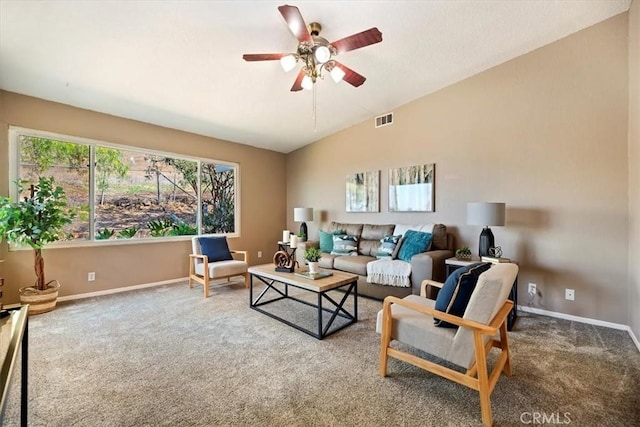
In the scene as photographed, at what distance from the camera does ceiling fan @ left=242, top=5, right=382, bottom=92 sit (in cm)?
216

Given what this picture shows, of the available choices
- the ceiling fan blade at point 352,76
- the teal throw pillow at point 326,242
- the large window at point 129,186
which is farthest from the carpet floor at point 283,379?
the ceiling fan blade at point 352,76

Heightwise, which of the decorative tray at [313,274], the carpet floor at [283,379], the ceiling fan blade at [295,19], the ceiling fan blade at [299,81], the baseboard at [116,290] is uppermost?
the ceiling fan blade at [295,19]

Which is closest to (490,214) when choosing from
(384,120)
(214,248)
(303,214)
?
(384,120)

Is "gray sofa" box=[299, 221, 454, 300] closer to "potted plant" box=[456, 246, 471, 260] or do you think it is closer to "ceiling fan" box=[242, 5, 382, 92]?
"potted plant" box=[456, 246, 471, 260]

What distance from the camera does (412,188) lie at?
4504mm

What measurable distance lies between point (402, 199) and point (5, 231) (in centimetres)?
505

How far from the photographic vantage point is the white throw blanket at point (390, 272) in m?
3.52

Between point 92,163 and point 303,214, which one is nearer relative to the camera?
point 92,163

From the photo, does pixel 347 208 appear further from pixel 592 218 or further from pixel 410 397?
pixel 410 397

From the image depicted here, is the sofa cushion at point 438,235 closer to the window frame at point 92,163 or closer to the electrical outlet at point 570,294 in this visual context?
the electrical outlet at point 570,294

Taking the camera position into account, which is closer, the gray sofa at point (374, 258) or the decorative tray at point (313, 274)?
the decorative tray at point (313, 274)

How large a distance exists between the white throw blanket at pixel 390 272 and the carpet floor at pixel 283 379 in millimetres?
712

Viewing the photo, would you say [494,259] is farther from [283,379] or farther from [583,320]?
[283,379]

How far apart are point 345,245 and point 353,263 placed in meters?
0.62
